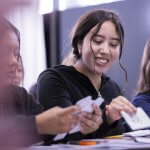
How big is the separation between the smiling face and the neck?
0.06 ft

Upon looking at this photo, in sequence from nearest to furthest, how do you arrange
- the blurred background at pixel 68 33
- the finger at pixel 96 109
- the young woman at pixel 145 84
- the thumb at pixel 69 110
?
1. the thumb at pixel 69 110
2. the finger at pixel 96 109
3. the young woman at pixel 145 84
4. the blurred background at pixel 68 33

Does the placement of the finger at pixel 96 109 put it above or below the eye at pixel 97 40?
below

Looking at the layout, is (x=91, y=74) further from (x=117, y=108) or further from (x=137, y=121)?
(x=137, y=121)

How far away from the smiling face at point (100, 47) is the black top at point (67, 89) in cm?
8

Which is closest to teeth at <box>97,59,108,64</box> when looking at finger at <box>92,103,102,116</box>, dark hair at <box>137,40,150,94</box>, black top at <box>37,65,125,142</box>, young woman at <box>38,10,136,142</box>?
young woman at <box>38,10,136,142</box>

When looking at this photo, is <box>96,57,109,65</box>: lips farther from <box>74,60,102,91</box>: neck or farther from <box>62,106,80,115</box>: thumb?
<box>62,106,80,115</box>: thumb

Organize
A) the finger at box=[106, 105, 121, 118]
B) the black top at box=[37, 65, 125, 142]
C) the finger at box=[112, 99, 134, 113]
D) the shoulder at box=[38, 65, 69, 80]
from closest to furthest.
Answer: the finger at box=[112, 99, 134, 113], the finger at box=[106, 105, 121, 118], the black top at box=[37, 65, 125, 142], the shoulder at box=[38, 65, 69, 80]

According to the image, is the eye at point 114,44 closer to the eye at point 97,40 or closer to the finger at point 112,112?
the eye at point 97,40

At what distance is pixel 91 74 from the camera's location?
167cm

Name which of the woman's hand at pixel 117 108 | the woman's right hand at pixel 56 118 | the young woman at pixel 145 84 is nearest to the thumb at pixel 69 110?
the woman's right hand at pixel 56 118

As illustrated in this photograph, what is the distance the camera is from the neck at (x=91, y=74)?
1654mm

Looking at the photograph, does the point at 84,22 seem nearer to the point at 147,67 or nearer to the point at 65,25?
the point at 147,67

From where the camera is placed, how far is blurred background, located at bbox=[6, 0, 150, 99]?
2.92 meters

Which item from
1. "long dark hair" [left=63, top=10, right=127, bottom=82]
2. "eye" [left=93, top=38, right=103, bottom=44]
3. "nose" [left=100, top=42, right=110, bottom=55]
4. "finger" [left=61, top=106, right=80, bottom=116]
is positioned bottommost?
"finger" [left=61, top=106, right=80, bottom=116]
